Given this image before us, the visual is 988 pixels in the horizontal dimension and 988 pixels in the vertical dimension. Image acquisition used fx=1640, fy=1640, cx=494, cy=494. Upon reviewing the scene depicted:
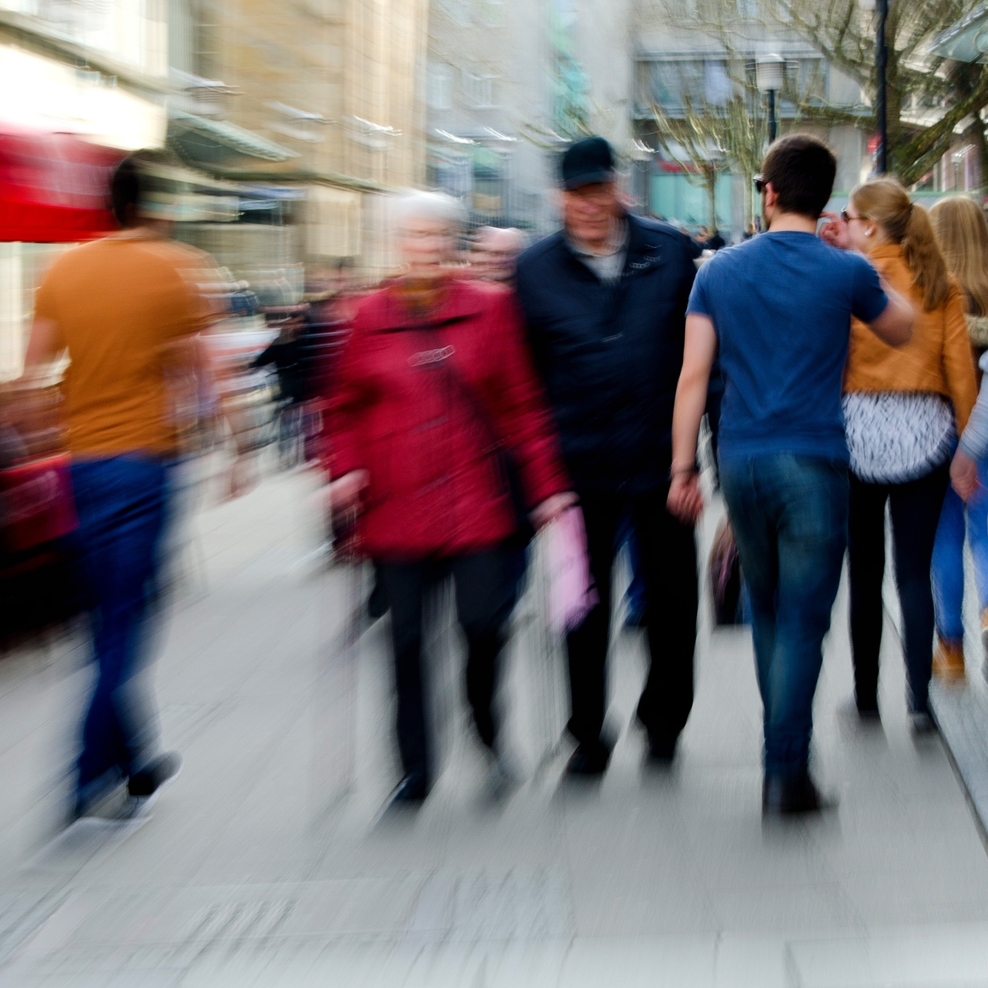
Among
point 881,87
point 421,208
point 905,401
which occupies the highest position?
point 881,87

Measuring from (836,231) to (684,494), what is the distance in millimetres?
1446

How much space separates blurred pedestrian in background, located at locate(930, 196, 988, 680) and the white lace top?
0.21m

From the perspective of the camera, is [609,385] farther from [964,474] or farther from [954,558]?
[954,558]

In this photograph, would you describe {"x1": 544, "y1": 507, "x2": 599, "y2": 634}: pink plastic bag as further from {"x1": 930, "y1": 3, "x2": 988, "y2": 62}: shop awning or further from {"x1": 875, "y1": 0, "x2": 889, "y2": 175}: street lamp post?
{"x1": 875, "y1": 0, "x2": 889, "y2": 175}: street lamp post

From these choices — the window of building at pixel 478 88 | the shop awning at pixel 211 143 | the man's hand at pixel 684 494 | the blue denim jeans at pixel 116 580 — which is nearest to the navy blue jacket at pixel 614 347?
the man's hand at pixel 684 494

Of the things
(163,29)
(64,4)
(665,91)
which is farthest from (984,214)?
(665,91)

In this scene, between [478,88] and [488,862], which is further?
[478,88]

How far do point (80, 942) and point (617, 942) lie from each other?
1.24 meters

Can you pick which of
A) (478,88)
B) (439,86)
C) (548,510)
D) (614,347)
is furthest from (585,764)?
(478,88)

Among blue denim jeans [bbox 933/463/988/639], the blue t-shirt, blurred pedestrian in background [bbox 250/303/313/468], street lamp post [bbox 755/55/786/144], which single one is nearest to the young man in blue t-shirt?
the blue t-shirt

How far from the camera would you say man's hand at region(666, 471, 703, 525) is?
4.51 m

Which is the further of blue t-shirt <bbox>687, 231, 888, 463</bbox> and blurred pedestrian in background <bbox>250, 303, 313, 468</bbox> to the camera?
blurred pedestrian in background <bbox>250, 303, 313, 468</bbox>

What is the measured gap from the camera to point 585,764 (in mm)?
4859

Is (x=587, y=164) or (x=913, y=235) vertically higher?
(x=587, y=164)
